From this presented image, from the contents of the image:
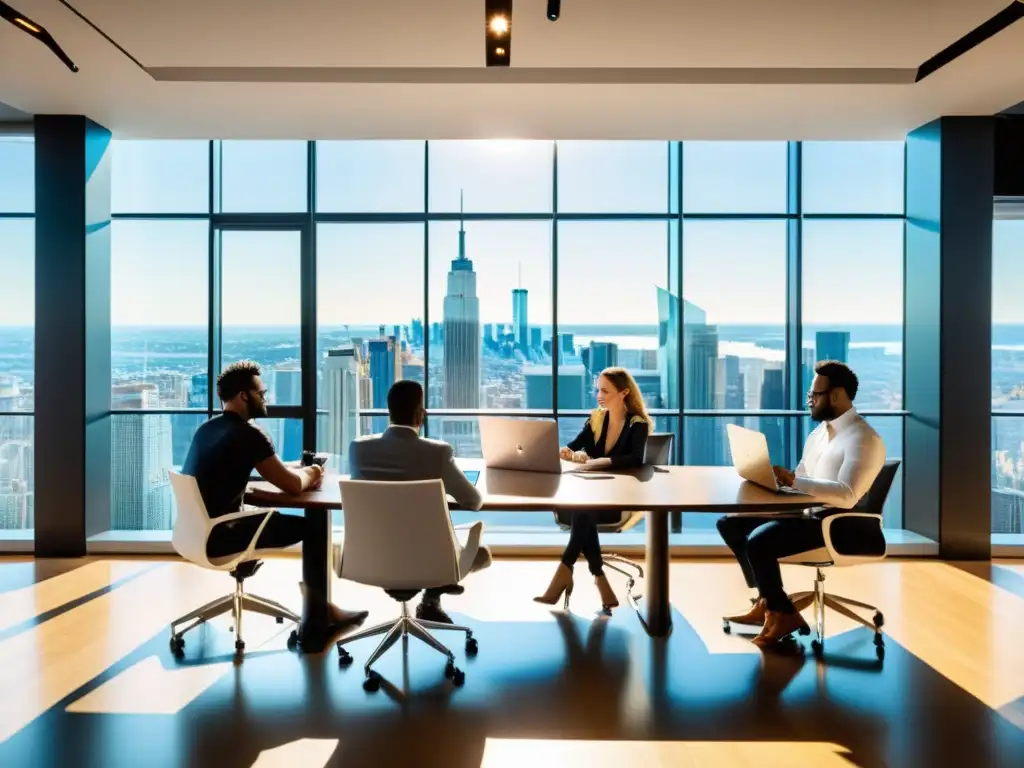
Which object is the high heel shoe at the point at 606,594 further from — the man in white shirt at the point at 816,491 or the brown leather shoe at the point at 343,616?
the brown leather shoe at the point at 343,616

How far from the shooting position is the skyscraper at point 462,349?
6609 millimetres

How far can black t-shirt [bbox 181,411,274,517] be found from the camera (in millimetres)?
3807

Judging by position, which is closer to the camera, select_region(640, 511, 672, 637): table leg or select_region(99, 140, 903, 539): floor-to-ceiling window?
select_region(640, 511, 672, 637): table leg

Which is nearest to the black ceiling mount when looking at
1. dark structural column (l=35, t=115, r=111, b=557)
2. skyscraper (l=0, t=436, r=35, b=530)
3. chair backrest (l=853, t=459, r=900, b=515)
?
chair backrest (l=853, t=459, r=900, b=515)

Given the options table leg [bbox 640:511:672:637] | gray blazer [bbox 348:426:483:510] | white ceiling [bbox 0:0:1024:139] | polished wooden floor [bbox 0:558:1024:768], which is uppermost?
white ceiling [bbox 0:0:1024:139]

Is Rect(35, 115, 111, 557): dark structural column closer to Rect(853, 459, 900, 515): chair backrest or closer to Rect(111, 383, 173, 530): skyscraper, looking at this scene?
Rect(111, 383, 173, 530): skyscraper

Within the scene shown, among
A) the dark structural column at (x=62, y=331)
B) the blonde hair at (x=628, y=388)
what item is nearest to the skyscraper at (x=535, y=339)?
the blonde hair at (x=628, y=388)

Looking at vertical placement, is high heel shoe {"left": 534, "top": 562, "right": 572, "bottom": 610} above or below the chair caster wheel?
above

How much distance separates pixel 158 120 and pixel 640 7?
3.67 meters

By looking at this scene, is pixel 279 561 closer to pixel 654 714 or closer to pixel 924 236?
pixel 654 714

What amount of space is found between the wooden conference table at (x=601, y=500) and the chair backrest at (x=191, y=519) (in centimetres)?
22

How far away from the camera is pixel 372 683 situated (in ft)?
11.6

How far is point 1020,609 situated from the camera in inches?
186

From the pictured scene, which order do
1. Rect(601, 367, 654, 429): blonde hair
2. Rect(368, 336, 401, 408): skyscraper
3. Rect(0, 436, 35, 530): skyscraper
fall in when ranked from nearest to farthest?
Rect(601, 367, 654, 429): blonde hair → Rect(0, 436, 35, 530): skyscraper → Rect(368, 336, 401, 408): skyscraper
